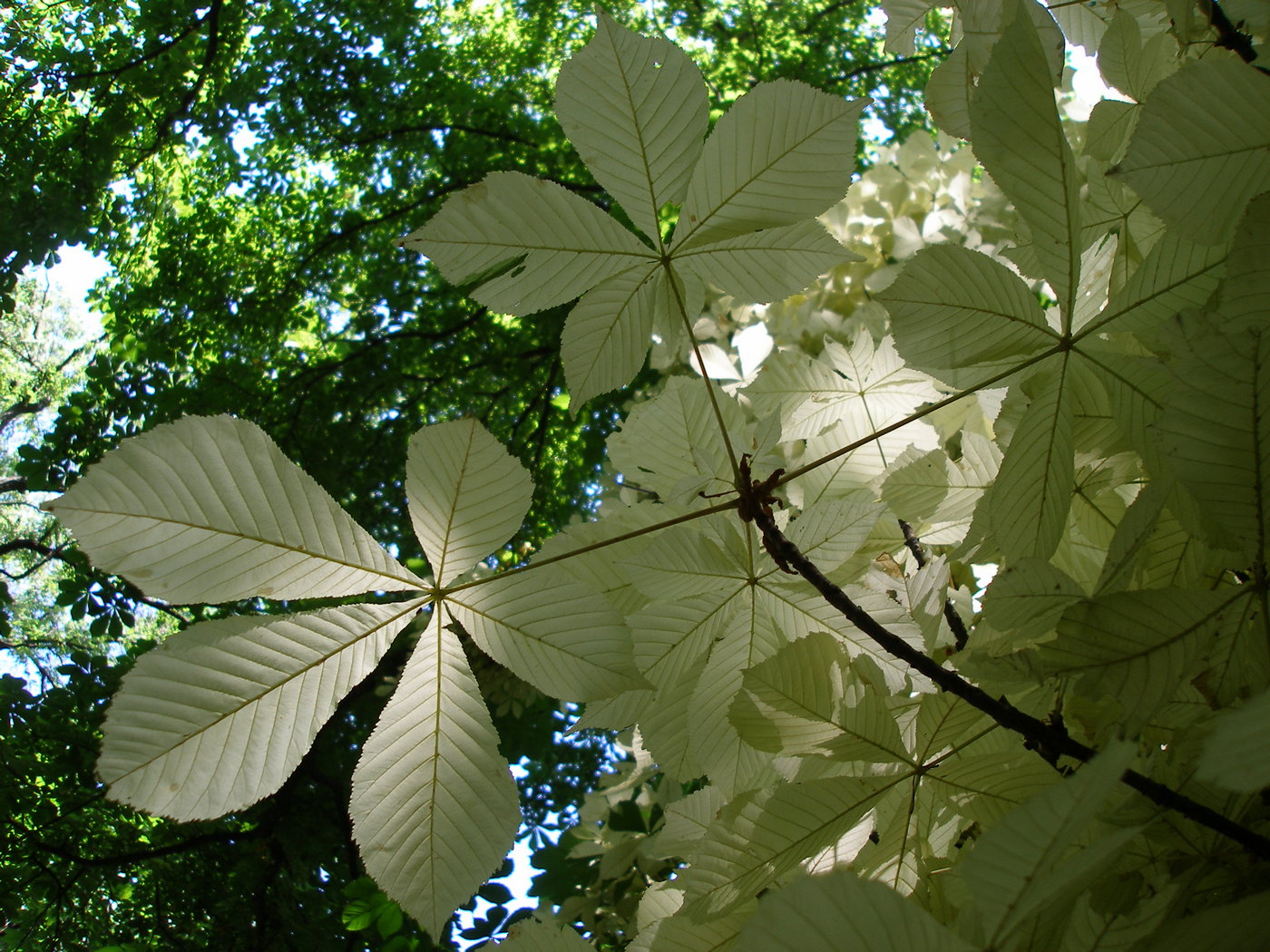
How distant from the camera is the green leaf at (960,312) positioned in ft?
1.68

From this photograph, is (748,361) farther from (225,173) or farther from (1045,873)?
(225,173)

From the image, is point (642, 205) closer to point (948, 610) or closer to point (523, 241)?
point (523, 241)

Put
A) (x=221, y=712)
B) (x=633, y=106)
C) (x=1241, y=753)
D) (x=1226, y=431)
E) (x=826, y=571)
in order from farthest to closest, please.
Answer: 1. (x=826, y=571)
2. (x=633, y=106)
3. (x=221, y=712)
4. (x=1226, y=431)
5. (x=1241, y=753)

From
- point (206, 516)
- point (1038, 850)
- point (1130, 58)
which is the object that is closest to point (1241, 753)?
point (1038, 850)

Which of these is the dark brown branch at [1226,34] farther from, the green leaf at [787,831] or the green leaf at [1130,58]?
the green leaf at [787,831]

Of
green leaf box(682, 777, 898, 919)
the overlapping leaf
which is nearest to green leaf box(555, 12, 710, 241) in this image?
the overlapping leaf

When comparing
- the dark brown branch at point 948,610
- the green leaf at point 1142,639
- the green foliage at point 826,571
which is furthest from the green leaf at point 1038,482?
the dark brown branch at point 948,610

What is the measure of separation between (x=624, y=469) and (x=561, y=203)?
0.30 metres

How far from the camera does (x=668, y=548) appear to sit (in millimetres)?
622

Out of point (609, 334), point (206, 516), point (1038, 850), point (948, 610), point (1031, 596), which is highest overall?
point (609, 334)

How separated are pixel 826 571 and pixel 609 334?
266 mm

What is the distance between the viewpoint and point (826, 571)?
682 millimetres

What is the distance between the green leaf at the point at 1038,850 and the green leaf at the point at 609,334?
1.36 feet

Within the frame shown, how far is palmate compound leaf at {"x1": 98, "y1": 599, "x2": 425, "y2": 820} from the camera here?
17.6 inches
